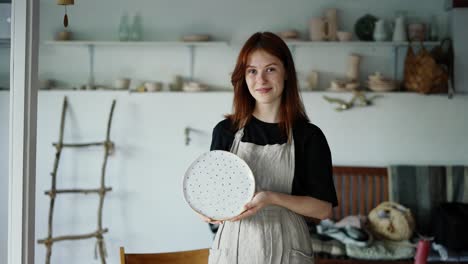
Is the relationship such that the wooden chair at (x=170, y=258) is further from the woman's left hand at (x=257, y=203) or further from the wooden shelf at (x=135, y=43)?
the wooden shelf at (x=135, y=43)

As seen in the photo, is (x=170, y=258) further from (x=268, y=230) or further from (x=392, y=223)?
(x=392, y=223)

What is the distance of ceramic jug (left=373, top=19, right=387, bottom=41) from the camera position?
4.30 metres

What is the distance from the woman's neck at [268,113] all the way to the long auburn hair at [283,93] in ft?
0.05

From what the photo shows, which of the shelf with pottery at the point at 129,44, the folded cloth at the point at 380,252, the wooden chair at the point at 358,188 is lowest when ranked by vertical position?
the folded cloth at the point at 380,252

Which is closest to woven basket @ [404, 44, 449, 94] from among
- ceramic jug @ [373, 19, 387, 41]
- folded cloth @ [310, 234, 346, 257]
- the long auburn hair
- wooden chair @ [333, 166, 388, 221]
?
ceramic jug @ [373, 19, 387, 41]

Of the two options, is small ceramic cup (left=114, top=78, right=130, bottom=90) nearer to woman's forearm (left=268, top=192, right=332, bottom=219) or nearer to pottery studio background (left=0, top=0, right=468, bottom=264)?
pottery studio background (left=0, top=0, right=468, bottom=264)

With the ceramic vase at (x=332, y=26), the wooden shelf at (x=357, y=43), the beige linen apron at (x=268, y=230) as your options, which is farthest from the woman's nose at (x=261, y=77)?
the ceramic vase at (x=332, y=26)

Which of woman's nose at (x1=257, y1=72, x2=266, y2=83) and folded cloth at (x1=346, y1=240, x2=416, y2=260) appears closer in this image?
woman's nose at (x1=257, y1=72, x2=266, y2=83)

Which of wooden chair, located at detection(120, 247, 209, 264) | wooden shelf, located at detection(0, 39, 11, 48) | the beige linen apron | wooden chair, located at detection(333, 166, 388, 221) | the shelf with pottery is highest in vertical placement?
the shelf with pottery

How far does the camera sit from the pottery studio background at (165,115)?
14.6ft

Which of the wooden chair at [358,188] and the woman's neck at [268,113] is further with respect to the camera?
the wooden chair at [358,188]

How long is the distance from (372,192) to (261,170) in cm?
276

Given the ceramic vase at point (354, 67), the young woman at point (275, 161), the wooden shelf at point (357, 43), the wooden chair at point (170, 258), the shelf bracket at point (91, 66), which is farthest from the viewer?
the shelf bracket at point (91, 66)

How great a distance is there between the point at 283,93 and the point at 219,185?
36 centimetres
